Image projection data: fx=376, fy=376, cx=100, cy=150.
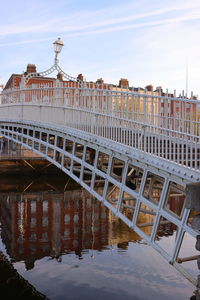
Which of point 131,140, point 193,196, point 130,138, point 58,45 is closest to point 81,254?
point 131,140

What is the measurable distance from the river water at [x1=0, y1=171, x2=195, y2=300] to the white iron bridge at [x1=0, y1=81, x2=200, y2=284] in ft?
5.68

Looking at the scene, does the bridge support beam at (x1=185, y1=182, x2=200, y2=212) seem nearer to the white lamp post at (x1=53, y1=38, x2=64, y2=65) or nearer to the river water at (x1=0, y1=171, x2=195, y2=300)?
the river water at (x1=0, y1=171, x2=195, y2=300)

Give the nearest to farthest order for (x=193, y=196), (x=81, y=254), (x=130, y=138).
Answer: (x=193, y=196), (x=130, y=138), (x=81, y=254)

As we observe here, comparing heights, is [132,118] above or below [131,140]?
above

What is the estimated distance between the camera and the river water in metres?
10.9

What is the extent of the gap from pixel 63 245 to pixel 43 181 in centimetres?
1671

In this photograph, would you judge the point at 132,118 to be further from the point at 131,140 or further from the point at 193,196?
the point at 193,196

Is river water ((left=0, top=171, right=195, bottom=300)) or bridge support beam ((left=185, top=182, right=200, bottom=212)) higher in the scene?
bridge support beam ((left=185, top=182, right=200, bottom=212))

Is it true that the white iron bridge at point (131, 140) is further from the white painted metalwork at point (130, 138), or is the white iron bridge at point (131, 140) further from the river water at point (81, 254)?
the river water at point (81, 254)

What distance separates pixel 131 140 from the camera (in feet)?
33.8

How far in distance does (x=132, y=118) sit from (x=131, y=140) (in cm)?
192

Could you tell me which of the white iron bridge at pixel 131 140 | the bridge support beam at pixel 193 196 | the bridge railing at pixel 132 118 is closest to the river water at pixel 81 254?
the white iron bridge at pixel 131 140

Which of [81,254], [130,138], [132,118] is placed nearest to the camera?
[132,118]

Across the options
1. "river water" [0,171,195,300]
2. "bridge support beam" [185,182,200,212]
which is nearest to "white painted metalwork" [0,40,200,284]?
"bridge support beam" [185,182,200,212]
